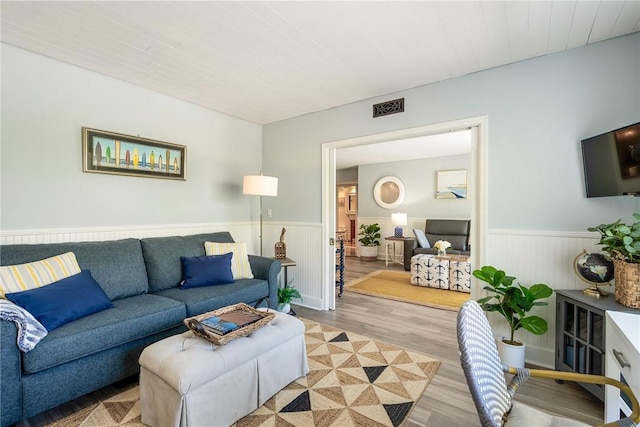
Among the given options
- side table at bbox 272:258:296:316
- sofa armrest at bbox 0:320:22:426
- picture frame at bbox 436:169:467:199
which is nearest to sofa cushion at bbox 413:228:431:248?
picture frame at bbox 436:169:467:199

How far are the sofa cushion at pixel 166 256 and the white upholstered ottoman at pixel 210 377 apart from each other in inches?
41.8

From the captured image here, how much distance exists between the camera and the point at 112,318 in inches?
75.0

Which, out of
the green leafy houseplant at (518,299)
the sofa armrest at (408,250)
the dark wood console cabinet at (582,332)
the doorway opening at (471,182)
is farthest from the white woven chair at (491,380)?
the sofa armrest at (408,250)

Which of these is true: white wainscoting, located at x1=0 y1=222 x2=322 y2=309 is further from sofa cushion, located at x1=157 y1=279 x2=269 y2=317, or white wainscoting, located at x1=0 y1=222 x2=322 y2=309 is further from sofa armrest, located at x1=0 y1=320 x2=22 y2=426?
sofa armrest, located at x1=0 y1=320 x2=22 y2=426

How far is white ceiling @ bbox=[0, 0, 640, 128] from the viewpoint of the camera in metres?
1.80

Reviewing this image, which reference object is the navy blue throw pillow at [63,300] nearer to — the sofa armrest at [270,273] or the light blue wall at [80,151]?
the light blue wall at [80,151]

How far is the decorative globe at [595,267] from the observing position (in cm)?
189

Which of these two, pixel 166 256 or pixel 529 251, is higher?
pixel 529 251

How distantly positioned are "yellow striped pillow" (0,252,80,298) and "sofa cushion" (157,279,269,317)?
699 mm

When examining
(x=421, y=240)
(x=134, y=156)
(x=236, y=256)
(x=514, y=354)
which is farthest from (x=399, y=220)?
(x=134, y=156)

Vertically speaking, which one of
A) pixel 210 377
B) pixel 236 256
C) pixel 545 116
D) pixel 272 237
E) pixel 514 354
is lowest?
pixel 514 354

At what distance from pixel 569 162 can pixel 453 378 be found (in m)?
1.87

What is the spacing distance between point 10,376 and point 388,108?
346cm

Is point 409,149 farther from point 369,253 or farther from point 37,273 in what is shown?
point 37,273
